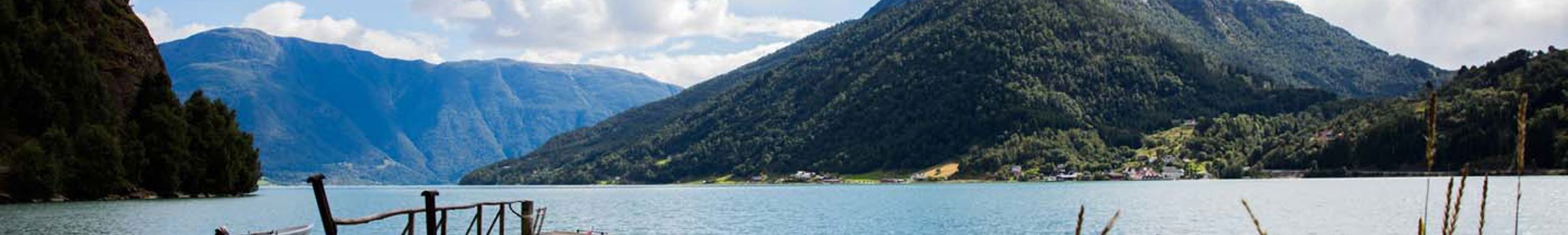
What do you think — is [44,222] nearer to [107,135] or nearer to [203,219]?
[203,219]

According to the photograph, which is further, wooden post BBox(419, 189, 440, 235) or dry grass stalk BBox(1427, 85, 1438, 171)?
wooden post BBox(419, 189, 440, 235)

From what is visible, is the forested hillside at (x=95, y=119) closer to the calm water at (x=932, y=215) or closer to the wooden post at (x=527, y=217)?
the calm water at (x=932, y=215)

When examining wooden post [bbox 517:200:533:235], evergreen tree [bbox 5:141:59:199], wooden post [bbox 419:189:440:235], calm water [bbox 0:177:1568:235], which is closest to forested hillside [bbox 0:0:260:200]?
evergreen tree [bbox 5:141:59:199]

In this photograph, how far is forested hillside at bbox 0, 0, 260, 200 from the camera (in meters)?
106

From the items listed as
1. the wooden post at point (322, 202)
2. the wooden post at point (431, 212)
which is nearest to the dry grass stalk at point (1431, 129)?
the wooden post at point (322, 202)

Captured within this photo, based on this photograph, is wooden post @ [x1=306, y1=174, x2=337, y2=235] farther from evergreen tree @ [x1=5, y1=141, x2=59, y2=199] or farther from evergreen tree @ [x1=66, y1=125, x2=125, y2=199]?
evergreen tree @ [x1=66, y1=125, x2=125, y2=199]

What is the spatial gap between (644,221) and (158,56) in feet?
276

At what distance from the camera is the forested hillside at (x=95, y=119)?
106m

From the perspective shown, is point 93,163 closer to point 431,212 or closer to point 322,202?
point 431,212

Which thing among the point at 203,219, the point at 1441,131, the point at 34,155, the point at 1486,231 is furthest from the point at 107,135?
the point at 1441,131

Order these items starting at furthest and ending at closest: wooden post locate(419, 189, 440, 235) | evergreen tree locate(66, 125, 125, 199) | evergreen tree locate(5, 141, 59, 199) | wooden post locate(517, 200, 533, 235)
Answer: evergreen tree locate(66, 125, 125, 199), evergreen tree locate(5, 141, 59, 199), wooden post locate(517, 200, 533, 235), wooden post locate(419, 189, 440, 235)

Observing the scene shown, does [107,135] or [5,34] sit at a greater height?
[5,34]

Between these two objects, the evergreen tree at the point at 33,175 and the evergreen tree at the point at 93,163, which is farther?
the evergreen tree at the point at 93,163

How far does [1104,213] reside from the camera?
85.1 m
